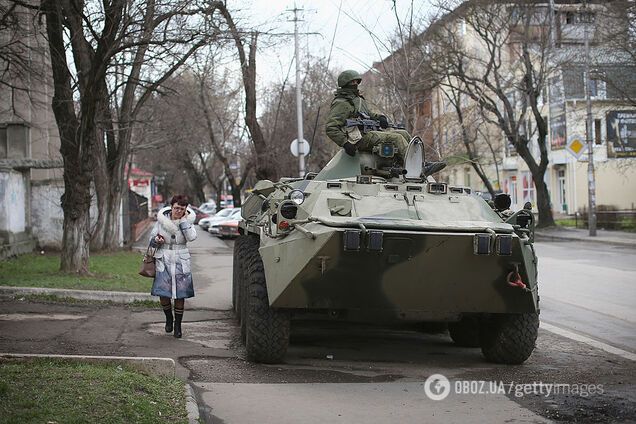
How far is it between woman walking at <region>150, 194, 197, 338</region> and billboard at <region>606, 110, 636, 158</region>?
26.7 metres

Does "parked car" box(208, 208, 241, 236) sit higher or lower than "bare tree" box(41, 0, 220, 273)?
lower

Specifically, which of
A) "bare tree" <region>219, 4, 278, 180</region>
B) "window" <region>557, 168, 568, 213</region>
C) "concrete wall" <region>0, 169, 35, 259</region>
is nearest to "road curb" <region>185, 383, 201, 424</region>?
"concrete wall" <region>0, 169, 35, 259</region>

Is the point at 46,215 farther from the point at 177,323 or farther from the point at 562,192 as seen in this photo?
the point at 562,192

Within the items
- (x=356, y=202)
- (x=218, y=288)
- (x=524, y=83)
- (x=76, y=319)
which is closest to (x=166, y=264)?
(x=76, y=319)

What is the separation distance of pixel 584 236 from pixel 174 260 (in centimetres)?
2378

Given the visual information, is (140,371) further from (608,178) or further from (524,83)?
(608,178)

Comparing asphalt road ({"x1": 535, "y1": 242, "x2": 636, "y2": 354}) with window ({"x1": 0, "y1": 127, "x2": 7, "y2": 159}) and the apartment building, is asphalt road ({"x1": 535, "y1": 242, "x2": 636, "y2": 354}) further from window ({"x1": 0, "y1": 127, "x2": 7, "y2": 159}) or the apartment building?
window ({"x1": 0, "y1": 127, "x2": 7, "y2": 159})

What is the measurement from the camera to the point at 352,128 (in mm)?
9695

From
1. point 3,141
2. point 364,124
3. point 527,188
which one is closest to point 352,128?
point 364,124

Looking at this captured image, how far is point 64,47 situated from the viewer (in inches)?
586

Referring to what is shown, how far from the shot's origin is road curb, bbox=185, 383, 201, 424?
5.77 meters

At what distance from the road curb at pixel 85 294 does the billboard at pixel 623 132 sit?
2482 centimetres

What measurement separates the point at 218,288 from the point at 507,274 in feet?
29.4

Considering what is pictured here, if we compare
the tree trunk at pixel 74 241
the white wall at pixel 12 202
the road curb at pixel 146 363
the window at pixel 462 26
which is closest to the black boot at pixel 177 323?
the road curb at pixel 146 363
